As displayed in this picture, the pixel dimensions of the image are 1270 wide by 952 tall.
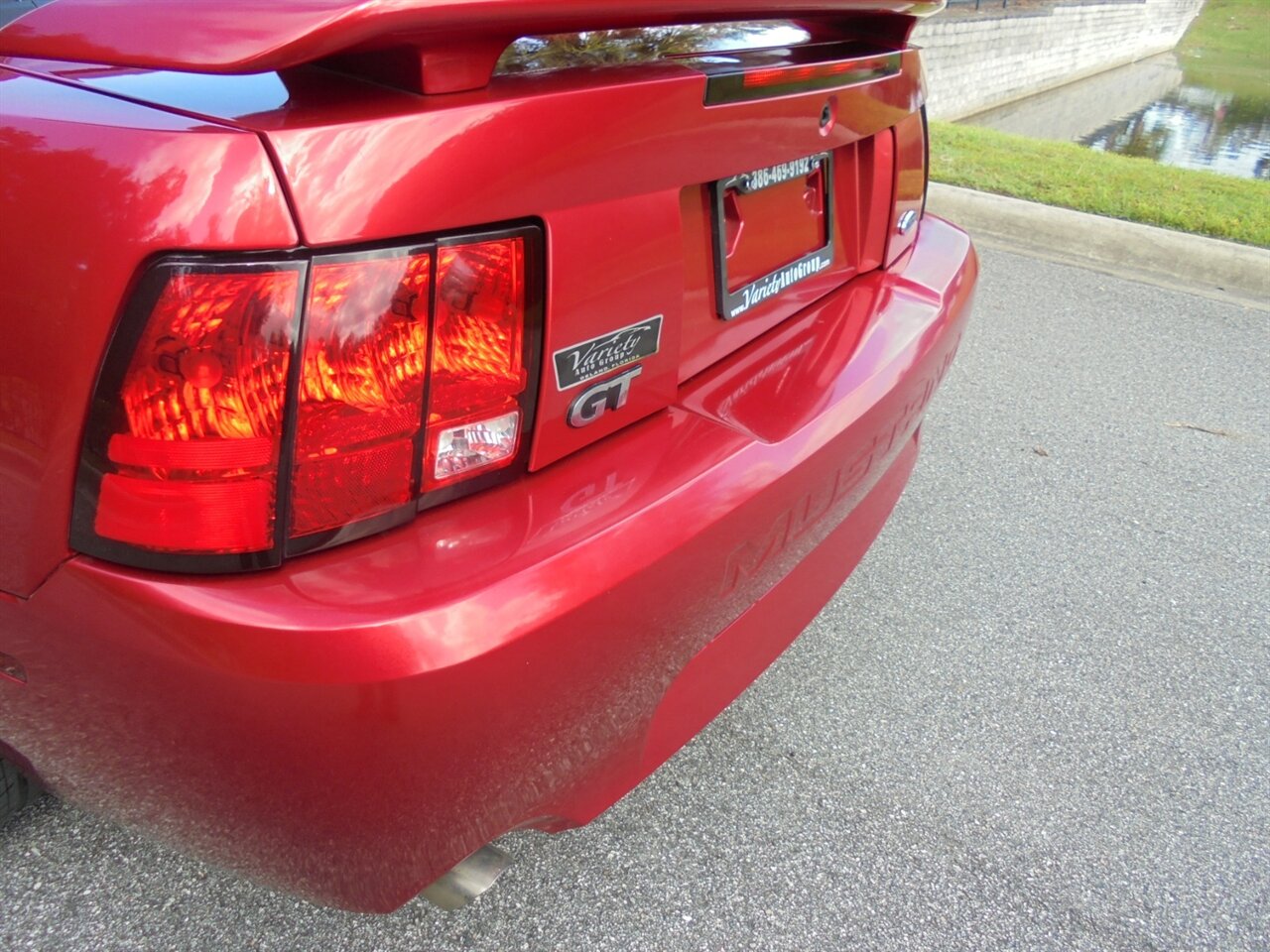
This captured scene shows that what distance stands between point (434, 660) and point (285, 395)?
329 millimetres

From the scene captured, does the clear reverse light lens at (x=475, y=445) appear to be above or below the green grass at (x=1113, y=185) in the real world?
above

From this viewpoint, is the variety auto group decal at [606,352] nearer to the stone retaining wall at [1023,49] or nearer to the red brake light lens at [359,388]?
the red brake light lens at [359,388]

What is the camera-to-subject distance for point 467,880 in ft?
4.69

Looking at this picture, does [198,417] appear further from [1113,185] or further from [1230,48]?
[1230,48]

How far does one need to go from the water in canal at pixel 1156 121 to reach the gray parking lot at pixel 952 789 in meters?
9.68

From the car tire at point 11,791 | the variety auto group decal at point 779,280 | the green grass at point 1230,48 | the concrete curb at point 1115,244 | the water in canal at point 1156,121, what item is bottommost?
the green grass at point 1230,48

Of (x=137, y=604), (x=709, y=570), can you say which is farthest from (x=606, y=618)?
(x=137, y=604)

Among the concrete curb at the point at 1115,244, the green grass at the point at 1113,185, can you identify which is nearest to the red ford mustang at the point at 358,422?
the concrete curb at the point at 1115,244

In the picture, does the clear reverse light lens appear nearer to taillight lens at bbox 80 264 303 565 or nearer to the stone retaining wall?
taillight lens at bbox 80 264 303 565

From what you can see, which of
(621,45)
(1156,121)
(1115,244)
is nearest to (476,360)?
(621,45)

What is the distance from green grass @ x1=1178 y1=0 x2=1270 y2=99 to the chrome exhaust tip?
25586mm

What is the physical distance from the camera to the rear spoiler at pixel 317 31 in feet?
3.33

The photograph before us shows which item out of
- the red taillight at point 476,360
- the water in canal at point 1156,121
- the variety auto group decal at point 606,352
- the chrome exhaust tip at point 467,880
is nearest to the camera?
the red taillight at point 476,360

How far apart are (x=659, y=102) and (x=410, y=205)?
1.28ft
